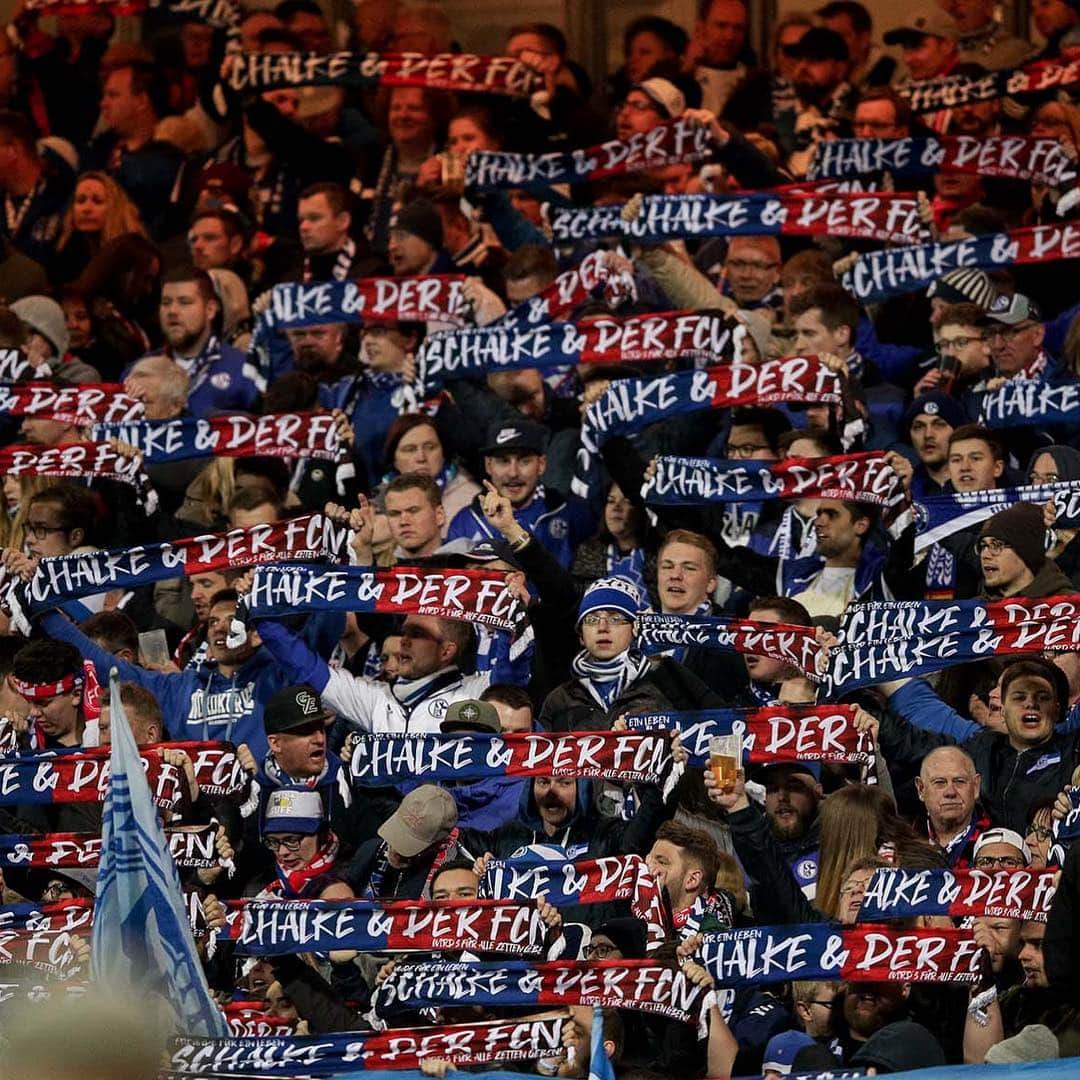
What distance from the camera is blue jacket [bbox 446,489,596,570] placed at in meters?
10.8

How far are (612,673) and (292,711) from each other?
44.6 inches

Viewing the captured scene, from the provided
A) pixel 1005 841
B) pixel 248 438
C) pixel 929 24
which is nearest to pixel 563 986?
pixel 1005 841

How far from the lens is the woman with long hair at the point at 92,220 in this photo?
566 inches

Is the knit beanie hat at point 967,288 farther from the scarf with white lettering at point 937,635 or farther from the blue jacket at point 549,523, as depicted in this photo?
the scarf with white lettering at point 937,635

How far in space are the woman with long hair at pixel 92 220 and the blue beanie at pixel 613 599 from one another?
541 cm

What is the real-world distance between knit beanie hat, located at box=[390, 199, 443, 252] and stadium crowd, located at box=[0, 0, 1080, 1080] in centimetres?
2

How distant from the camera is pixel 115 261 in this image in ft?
44.7

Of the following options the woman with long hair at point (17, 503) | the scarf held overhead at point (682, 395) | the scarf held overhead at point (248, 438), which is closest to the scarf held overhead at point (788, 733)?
the scarf held overhead at point (682, 395)

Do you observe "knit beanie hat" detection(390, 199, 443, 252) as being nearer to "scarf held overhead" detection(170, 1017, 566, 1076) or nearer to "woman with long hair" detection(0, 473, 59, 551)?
"woman with long hair" detection(0, 473, 59, 551)

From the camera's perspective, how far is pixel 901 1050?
288 inches

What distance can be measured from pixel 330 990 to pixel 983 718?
2474 mm

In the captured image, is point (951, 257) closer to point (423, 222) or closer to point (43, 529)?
point (423, 222)

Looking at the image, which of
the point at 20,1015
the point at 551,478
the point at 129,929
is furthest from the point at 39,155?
the point at 20,1015

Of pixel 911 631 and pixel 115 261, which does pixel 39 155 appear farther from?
pixel 911 631
